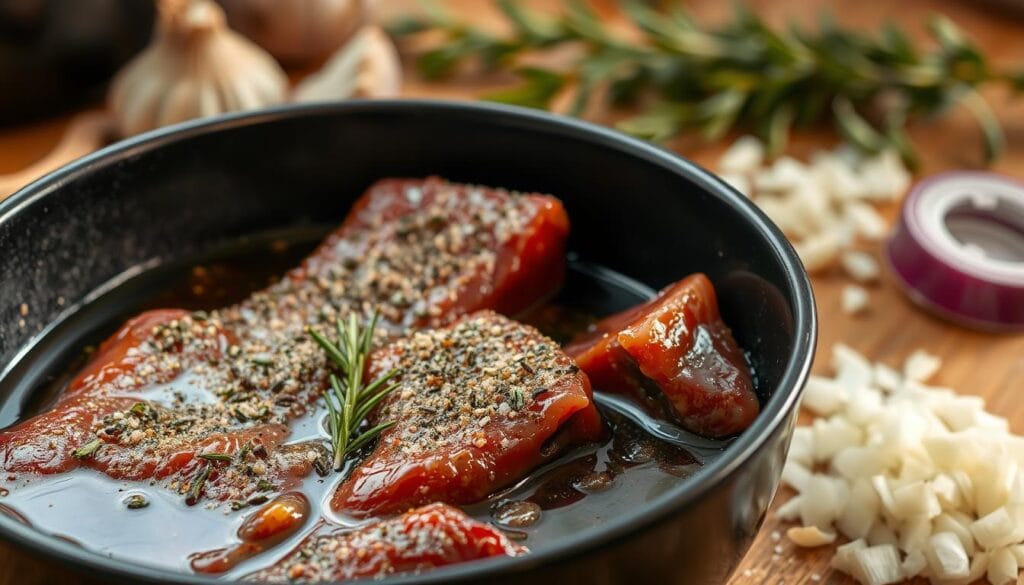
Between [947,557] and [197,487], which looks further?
[947,557]

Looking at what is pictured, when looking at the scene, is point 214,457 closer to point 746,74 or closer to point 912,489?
point 912,489

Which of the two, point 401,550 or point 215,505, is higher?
point 215,505

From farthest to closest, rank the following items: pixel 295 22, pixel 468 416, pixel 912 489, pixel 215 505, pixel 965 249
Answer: pixel 295 22 < pixel 965 249 < pixel 912 489 < pixel 468 416 < pixel 215 505

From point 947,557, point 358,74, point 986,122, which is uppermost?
point 358,74

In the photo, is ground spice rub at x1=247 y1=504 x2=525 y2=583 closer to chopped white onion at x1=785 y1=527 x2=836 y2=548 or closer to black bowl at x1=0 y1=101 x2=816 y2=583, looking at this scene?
black bowl at x1=0 y1=101 x2=816 y2=583

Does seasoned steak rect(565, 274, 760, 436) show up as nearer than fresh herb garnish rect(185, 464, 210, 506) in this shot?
No

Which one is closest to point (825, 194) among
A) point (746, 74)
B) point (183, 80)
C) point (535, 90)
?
point (746, 74)

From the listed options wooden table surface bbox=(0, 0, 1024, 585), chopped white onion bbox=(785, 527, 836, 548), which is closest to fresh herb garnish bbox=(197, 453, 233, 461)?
wooden table surface bbox=(0, 0, 1024, 585)
